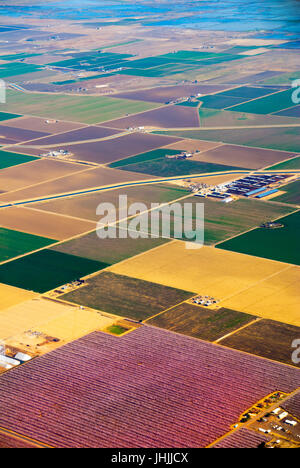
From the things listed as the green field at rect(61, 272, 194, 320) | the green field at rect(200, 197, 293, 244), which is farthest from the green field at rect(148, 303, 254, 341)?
the green field at rect(200, 197, 293, 244)

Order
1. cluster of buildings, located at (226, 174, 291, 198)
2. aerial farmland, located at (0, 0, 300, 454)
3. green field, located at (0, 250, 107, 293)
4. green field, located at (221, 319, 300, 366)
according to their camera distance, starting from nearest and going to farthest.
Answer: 1. aerial farmland, located at (0, 0, 300, 454)
2. green field, located at (221, 319, 300, 366)
3. green field, located at (0, 250, 107, 293)
4. cluster of buildings, located at (226, 174, 291, 198)

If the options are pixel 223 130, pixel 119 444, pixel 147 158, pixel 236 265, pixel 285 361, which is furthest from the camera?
pixel 223 130

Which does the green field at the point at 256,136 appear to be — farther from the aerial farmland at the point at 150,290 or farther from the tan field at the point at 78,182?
the tan field at the point at 78,182

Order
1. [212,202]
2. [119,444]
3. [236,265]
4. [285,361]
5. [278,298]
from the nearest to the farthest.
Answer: [119,444]
[285,361]
[278,298]
[236,265]
[212,202]

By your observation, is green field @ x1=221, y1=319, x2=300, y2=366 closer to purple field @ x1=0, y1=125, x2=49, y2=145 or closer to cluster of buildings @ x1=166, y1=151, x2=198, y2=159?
cluster of buildings @ x1=166, y1=151, x2=198, y2=159

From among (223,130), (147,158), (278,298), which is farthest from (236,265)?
(223,130)

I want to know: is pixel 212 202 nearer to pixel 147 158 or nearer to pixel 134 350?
pixel 147 158
